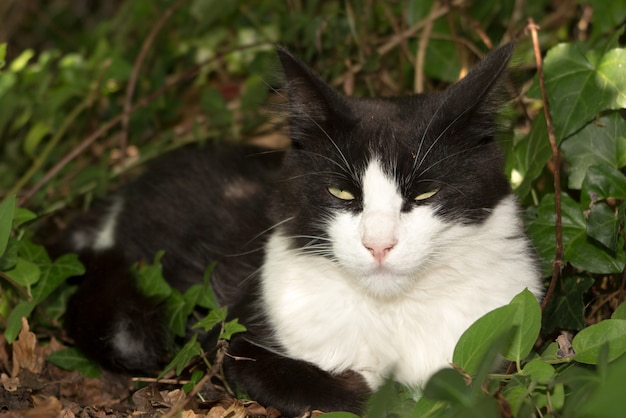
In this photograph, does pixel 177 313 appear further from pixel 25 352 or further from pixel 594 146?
pixel 594 146

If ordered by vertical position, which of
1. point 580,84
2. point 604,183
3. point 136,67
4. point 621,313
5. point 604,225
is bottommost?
point 621,313

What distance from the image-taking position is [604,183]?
2.47 metres

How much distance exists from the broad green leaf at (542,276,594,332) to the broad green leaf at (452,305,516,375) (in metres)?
0.55

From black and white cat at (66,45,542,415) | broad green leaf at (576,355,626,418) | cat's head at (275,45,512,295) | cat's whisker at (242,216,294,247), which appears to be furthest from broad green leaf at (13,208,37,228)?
broad green leaf at (576,355,626,418)

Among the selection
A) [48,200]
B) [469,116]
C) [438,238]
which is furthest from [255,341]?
[48,200]

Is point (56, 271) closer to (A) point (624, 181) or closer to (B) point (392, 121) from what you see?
(B) point (392, 121)

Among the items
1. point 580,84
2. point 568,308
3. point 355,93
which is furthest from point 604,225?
point 355,93

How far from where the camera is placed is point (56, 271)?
2807 millimetres

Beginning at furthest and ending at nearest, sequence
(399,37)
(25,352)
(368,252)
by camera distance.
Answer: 1. (399,37)
2. (25,352)
3. (368,252)

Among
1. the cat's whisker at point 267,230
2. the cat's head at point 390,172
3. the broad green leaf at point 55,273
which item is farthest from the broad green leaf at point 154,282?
the cat's head at point 390,172

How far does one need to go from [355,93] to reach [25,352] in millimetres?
1873

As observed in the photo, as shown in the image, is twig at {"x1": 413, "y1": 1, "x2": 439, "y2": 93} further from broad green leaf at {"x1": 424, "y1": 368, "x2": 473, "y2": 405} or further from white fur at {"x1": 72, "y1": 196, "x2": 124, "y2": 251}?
broad green leaf at {"x1": 424, "y1": 368, "x2": 473, "y2": 405}

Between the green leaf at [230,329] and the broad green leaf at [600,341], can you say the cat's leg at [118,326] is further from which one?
the broad green leaf at [600,341]

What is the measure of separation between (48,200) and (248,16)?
1.36 m
